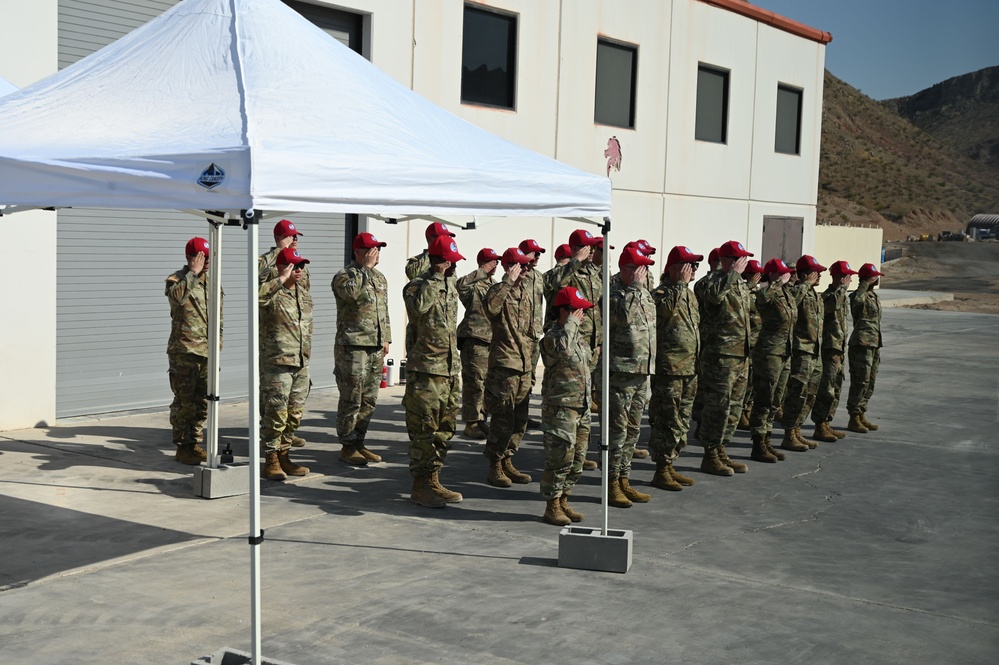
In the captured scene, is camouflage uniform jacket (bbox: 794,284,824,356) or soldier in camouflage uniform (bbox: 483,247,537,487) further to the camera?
camouflage uniform jacket (bbox: 794,284,824,356)

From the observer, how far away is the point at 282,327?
9.35m

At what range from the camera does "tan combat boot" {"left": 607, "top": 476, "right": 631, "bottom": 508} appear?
8.88m

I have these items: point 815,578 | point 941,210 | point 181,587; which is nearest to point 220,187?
point 181,587

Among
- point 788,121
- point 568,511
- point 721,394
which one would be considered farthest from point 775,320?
point 788,121

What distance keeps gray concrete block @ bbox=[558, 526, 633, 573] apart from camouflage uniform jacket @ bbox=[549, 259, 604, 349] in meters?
3.57

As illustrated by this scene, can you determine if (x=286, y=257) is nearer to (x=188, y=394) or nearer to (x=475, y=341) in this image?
(x=188, y=394)

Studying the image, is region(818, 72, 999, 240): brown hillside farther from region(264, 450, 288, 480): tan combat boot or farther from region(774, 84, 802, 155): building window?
region(264, 450, 288, 480): tan combat boot

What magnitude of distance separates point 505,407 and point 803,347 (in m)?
3.66

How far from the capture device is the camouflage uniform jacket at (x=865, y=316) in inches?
494

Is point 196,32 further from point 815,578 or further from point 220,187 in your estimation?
point 815,578

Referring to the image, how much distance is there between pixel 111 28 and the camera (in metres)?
12.0

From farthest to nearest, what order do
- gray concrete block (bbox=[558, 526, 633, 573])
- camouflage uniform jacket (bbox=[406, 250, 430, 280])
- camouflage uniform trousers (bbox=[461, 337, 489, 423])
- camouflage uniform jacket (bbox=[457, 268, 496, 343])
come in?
1. camouflage uniform jacket (bbox=[406, 250, 430, 280])
2. camouflage uniform trousers (bbox=[461, 337, 489, 423])
3. camouflage uniform jacket (bbox=[457, 268, 496, 343])
4. gray concrete block (bbox=[558, 526, 633, 573])

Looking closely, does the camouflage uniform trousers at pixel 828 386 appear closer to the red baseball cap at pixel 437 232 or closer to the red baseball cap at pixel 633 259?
the red baseball cap at pixel 633 259

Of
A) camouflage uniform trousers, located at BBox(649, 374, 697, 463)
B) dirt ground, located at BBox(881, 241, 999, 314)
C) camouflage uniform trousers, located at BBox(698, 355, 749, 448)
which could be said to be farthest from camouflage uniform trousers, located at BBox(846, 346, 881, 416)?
dirt ground, located at BBox(881, 241, 999, 314)
